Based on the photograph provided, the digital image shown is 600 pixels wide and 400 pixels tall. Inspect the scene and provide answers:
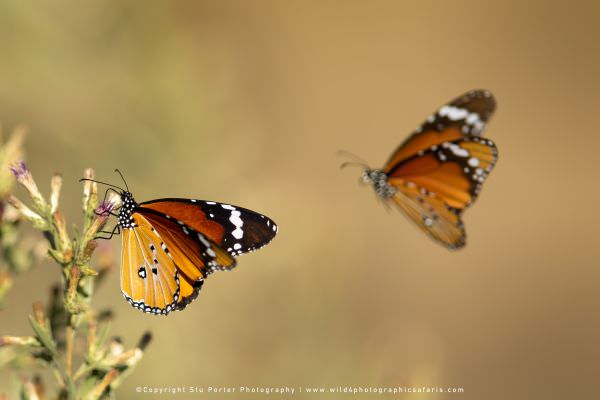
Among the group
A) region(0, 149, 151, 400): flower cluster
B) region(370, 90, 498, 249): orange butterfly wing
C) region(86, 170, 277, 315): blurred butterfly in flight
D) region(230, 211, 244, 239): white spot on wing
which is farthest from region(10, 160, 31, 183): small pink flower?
region(370, 90, 498, 249): orange butterfly wing

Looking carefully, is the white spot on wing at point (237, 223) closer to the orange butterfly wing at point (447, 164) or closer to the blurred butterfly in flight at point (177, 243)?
the blurred butterfly in flight at point (177, 243)

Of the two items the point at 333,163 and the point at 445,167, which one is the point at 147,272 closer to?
the point at 445,167

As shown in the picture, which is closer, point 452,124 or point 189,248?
point 189,248

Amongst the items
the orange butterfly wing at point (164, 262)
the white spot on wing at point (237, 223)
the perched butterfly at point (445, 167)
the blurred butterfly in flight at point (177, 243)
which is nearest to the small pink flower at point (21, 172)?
the blurred butterfly in flight at point (177, 243)

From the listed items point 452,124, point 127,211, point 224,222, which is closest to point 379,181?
point 452,124

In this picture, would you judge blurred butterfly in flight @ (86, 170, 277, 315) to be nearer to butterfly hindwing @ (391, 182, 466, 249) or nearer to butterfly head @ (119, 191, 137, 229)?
butterfly head @ (119, 191, 137, 229)

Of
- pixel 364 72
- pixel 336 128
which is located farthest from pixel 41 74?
pixel 364 72
